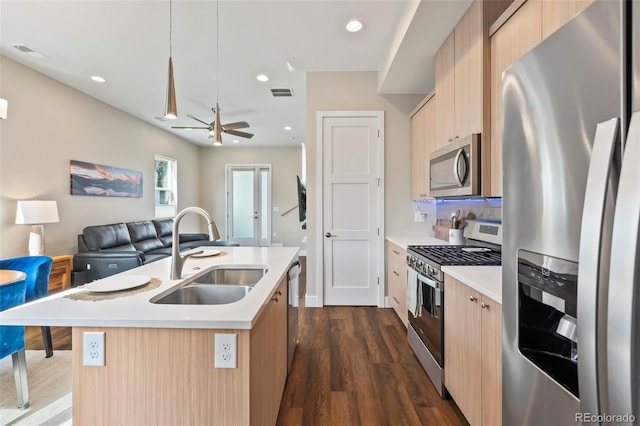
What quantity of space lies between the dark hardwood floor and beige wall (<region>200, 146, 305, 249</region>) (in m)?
5.10

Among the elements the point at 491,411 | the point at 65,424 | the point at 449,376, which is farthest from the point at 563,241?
the point at 65,424

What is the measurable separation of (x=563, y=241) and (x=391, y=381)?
1.80 meters

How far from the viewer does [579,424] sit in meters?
0.73

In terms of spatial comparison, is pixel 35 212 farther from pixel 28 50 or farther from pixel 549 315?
pixel 549 315

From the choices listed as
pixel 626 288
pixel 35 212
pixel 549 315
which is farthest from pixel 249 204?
pixel 626 288

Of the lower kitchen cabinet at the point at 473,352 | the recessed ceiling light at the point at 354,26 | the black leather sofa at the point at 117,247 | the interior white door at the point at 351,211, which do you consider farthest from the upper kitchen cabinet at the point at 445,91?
the black leather sofa at the point at 117,247

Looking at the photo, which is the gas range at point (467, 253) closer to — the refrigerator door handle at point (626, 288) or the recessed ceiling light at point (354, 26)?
the refrigerator door handle at point (626, 288)

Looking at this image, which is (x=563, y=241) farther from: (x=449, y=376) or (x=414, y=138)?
(x=414, y=138)

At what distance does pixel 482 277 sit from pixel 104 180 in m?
5.43

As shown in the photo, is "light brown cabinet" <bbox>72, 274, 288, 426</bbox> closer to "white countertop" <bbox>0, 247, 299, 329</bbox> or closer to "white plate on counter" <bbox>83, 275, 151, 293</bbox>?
"white countertop" <bbox>0, 247, 299, 329</bbox>

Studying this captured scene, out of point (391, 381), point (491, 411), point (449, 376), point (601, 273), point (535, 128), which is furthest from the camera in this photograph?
point (391, 381)

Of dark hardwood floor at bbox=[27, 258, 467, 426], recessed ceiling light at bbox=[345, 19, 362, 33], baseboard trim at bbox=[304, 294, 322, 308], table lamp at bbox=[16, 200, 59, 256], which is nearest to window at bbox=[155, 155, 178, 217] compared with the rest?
table lamp at bbox=[16, 200, 59, 256]

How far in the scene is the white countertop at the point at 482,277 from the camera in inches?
51.4

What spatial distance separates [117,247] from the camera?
461 centimetres
